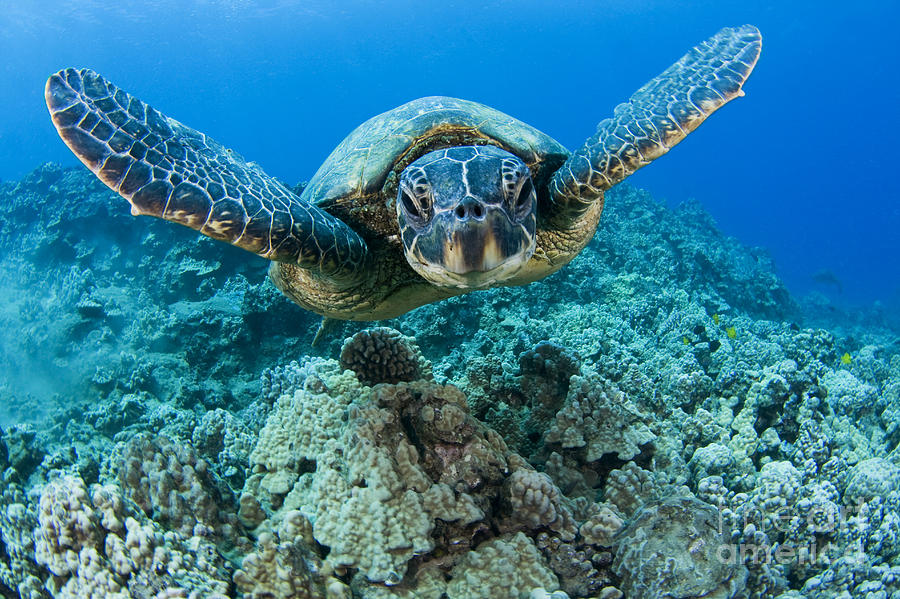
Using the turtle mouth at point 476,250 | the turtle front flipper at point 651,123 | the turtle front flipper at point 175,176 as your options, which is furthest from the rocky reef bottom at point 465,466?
the turtle front flipper at point 651,123

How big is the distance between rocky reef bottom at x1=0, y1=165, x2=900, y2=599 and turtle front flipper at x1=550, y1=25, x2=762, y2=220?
132 centimetres

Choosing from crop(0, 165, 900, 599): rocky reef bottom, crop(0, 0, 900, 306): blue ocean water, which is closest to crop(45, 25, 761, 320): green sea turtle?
crop(0, 165, 900, 599): rocky reef bottom

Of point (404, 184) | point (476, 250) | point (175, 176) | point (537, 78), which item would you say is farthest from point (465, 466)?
point (537, 78)

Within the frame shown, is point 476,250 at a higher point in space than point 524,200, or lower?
lower

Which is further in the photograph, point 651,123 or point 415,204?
point 651,123

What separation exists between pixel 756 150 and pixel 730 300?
122093 mm

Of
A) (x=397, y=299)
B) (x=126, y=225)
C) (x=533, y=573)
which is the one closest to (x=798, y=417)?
(x=533, y=573)

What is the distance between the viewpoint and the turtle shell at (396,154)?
12.0ft

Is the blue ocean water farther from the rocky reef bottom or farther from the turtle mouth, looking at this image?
the turtle mouth

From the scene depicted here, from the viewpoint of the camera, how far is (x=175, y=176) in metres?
2.50

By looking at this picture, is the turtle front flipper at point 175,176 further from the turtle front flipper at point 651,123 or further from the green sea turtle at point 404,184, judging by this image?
the turtle front flipper at point 651,123

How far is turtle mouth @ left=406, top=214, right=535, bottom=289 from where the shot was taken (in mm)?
2262

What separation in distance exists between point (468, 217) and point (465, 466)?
49.9 inches

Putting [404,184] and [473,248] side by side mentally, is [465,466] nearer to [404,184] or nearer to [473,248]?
[473,248]
